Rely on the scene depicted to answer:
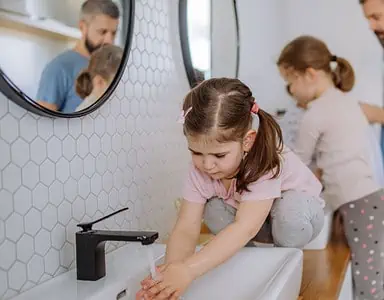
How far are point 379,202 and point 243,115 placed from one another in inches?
35.9

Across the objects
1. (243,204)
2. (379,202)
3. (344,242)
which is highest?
(243,204)

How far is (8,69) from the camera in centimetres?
86

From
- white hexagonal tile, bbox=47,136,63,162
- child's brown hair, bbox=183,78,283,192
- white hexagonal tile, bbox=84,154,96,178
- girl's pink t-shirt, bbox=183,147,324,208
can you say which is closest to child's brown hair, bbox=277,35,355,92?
girl's pink t-shirt, bbox=183,147,324,208

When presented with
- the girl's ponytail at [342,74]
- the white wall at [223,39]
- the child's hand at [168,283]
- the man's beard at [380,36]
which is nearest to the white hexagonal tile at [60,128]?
the child's hand at [168,283]

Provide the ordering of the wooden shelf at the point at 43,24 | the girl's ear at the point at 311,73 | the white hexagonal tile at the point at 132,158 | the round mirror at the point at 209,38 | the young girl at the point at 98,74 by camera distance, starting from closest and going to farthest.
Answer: the wooden shelf at the point at 43,24, the young girl at the point at 98,74, the white hexagonal tile at the point at 132,158, the round mirror at the point at 209,38, the girl's ear at the point at 311,73

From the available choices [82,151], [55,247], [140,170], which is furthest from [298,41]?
[55,247]

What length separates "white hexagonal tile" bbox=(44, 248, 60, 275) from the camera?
1.00m

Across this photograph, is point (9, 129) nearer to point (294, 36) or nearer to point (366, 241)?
point (366, 241)

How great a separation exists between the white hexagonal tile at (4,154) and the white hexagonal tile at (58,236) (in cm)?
19

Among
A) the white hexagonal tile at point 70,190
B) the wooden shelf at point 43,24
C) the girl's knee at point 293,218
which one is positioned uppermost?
the wooden shelf at point 43,24

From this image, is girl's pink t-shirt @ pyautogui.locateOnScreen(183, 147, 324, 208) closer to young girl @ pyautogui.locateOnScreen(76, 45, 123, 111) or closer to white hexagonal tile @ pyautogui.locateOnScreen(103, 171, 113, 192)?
white hexagonal tile @ pyautogui.locateOnScreen(103, 171, 113, 192)

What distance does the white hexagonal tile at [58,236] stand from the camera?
40.1 inches

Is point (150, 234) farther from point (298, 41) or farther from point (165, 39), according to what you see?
point (298, 41)

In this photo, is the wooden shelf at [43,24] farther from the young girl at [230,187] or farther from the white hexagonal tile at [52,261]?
the white hexagonal tile at [52,261]
